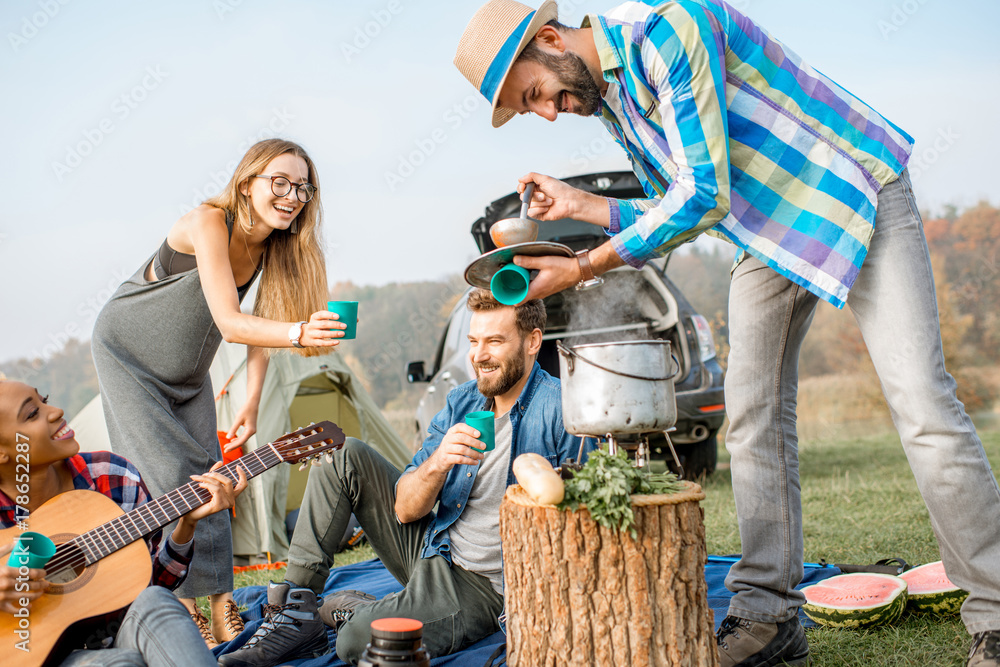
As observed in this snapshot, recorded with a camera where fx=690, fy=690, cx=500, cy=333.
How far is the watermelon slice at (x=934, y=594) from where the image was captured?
262cm

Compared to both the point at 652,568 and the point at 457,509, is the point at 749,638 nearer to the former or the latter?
the point at 652,568

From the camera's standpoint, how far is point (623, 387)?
1.91m

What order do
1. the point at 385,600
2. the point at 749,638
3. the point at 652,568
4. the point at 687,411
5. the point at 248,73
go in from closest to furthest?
A: the point at 652,568 < the point at 749,638 < the point at 385,600 < the point at 687,411 < the point at 248,73

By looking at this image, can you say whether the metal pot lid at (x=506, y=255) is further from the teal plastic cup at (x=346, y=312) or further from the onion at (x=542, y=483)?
the onion at (x=542, y=483)

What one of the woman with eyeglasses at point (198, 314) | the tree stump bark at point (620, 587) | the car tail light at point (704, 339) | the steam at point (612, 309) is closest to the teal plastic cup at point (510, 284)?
the tree stump bark at point (620, 587)

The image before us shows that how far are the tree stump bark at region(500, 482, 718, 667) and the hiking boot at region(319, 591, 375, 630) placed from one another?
1.30 metres

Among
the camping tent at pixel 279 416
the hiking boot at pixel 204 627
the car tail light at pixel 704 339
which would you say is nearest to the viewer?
the hiking boot at pixel 204 627

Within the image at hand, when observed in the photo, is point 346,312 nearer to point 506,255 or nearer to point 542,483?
point 506,255

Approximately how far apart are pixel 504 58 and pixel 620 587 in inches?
58.9

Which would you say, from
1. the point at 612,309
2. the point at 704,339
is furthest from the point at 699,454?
the point at 612,309

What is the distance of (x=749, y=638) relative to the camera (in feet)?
7.16

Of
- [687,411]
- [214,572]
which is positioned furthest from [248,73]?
[214,572]

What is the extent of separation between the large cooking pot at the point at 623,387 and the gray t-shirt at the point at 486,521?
2.46ft

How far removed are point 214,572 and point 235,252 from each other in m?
1.36
